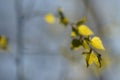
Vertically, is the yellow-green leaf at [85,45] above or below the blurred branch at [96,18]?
below

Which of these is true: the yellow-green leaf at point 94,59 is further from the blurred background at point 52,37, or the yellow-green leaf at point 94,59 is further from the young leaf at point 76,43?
the blurred background at point 52,37

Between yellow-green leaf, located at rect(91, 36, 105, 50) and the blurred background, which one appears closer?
yellow-green leaf, located at rect(91, 36, 105, 50)

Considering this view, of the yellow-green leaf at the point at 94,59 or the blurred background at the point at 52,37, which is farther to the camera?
the blurred background at the point at 52,37

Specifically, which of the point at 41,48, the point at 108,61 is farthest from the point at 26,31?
the point at 108,61

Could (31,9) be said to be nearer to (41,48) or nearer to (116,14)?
(41,48)

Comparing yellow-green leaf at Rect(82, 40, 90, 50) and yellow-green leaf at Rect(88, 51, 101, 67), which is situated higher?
yellow-green leaf at Rect(82, 40, 90, 50)

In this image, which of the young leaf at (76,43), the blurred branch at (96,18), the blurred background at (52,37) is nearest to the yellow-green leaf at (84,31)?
the young leaf at (76,43)

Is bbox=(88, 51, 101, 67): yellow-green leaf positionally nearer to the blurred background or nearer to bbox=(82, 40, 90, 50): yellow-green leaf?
bbox=(82, 40, 90, 50): yellow-green leaf

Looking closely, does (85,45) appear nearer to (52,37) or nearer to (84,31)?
(84,31)

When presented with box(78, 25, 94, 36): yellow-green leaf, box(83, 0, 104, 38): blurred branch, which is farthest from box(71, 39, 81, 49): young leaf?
box(83, 0, 104, 38): blurred branch
